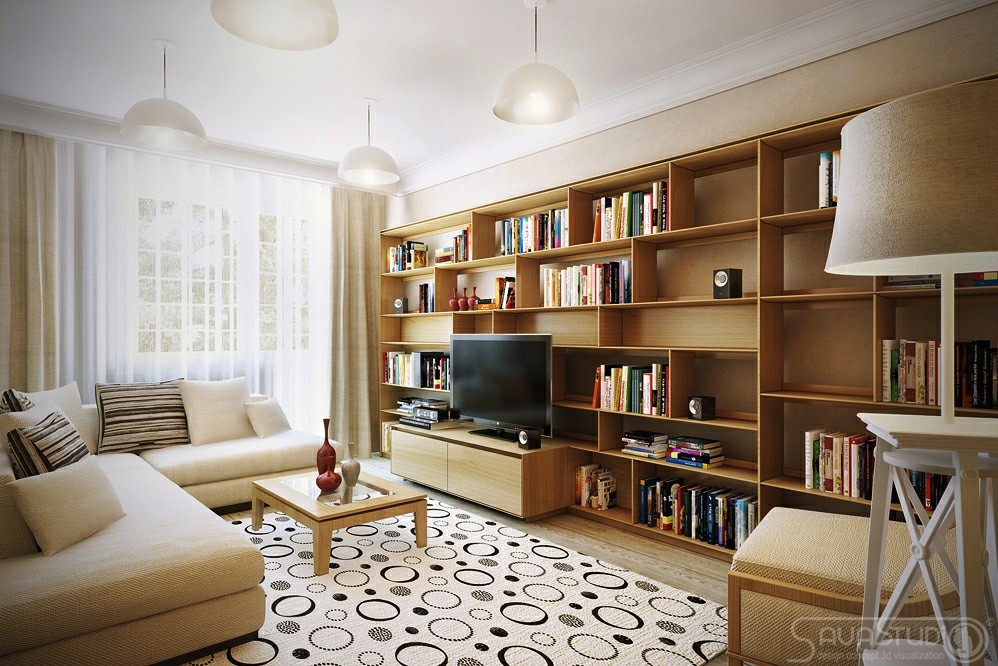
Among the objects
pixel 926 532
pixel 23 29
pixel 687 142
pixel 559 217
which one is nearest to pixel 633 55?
pixel 687 142

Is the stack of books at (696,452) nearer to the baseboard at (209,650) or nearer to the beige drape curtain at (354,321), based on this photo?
the baseboard at (209,650)

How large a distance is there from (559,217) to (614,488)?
5.92ft

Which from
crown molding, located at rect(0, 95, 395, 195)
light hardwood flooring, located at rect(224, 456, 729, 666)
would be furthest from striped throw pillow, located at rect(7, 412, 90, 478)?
crown molding, located at rect(0, 95, 395, 195)

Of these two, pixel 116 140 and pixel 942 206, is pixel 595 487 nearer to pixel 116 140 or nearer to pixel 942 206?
pixel 942 206

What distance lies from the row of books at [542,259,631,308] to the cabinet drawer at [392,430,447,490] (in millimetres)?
1338

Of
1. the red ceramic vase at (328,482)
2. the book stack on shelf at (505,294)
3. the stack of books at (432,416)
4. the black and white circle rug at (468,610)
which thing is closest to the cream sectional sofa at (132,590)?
the black and white circle rug at (468,610)

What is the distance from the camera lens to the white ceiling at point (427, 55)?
109 inches

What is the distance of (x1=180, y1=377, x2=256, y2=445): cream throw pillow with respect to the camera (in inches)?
166

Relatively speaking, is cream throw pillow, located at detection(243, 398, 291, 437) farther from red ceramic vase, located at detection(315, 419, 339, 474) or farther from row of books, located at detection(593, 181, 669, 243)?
row of books, located at detection(593, 181, 669, 243)

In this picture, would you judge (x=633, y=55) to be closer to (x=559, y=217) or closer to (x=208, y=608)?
(x=559, y=217)

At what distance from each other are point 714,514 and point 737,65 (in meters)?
2.41

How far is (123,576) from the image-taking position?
196 cm

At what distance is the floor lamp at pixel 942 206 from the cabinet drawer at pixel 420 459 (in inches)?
125

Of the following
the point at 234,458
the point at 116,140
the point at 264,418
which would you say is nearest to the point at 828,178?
the point at 234,458
